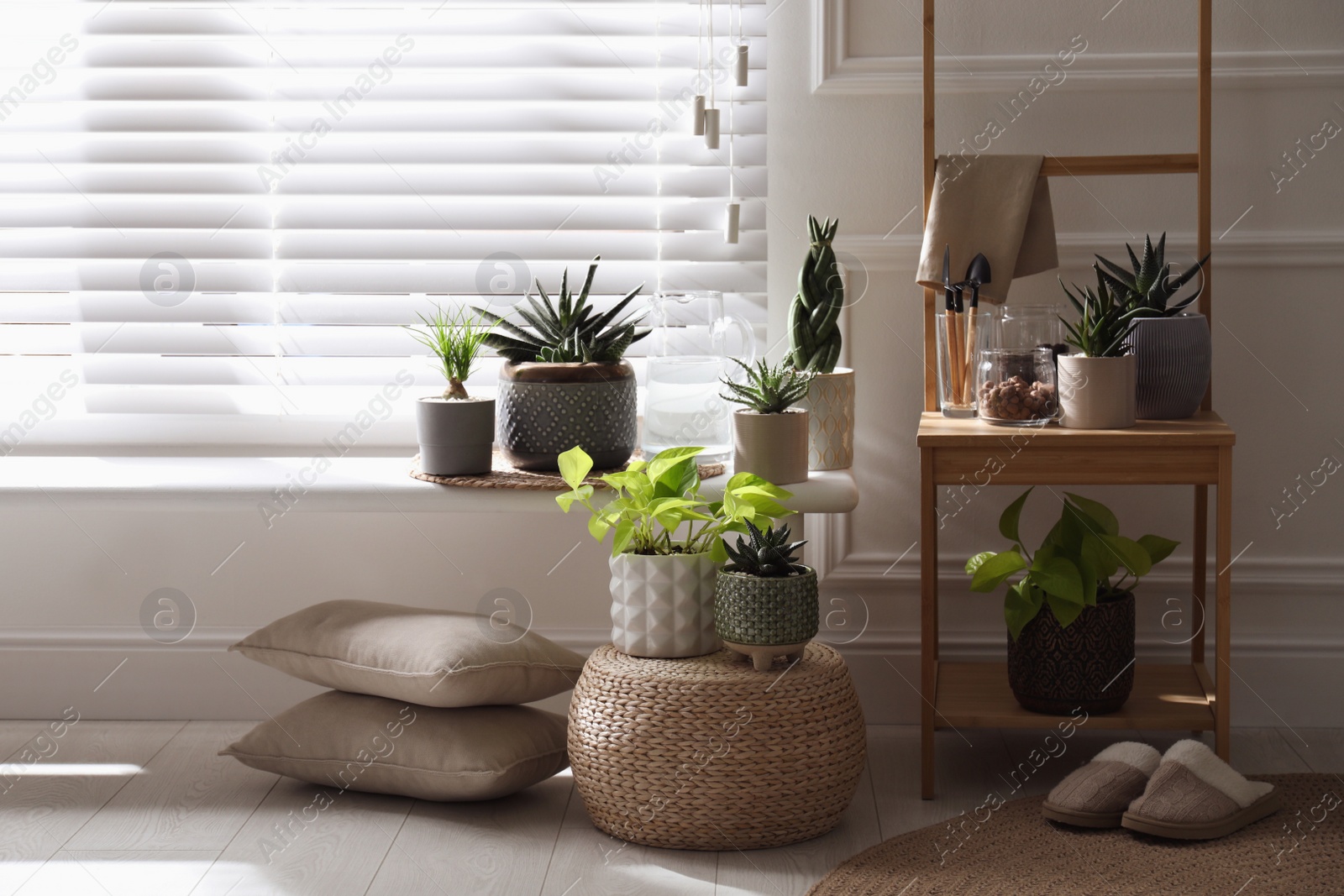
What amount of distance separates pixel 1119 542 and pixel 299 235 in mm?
1566

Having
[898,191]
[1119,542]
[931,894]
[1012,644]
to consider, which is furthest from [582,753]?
[898,191]

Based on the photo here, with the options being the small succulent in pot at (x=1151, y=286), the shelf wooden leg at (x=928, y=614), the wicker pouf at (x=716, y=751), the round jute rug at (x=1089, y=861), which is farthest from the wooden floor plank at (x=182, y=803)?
the small succulent in pot at (x=1151, y=286)

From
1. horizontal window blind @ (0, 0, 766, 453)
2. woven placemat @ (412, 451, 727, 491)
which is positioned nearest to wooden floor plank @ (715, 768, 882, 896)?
woven placemat @ (412, 451, 727, 491)

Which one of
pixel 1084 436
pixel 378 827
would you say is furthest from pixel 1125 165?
pixel 378 827

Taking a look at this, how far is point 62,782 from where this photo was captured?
205cm

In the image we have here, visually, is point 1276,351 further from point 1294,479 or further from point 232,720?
point 232,720

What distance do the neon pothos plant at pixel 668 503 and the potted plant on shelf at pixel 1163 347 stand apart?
58 cm

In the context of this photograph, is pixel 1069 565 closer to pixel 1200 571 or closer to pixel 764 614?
pixel 1200 571

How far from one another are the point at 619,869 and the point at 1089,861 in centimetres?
64

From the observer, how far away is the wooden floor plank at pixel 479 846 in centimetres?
167

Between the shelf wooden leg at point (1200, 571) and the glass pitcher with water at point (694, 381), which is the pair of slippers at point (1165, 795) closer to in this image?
the shelf wooden leg at point (1200, 571)

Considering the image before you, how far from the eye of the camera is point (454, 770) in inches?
73.5

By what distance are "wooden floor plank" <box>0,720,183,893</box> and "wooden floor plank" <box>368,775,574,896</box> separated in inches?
19.8

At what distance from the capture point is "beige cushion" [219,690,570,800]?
188 cm
